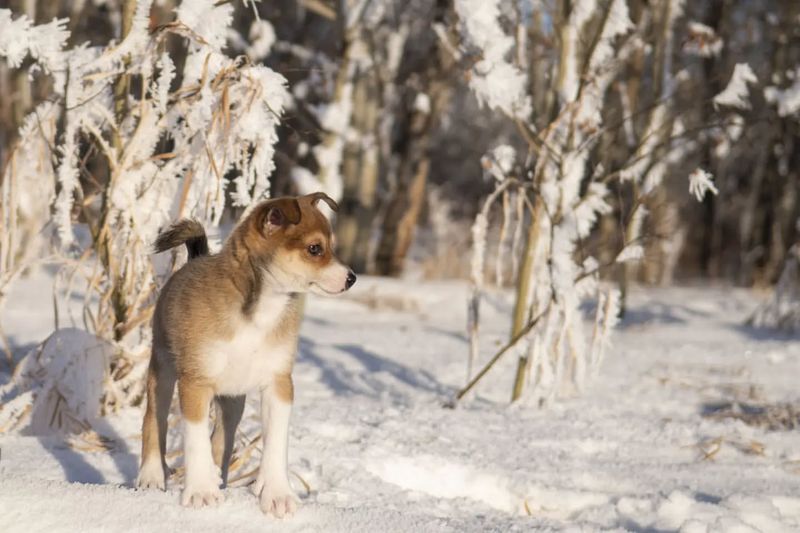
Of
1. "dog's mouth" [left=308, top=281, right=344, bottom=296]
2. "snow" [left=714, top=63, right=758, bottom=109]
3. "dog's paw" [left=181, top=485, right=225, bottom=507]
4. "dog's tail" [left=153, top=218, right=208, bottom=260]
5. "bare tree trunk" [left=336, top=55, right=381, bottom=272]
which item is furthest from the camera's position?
"bare tree trunk" [left=336, top=55, right=381, bottom=272]

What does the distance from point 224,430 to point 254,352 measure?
79cm

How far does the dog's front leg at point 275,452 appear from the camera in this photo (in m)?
3.79

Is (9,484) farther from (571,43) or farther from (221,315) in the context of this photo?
(571,43)

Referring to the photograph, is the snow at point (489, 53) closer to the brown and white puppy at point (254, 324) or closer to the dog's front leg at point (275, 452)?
the brown and white puppy at point (254, 324)

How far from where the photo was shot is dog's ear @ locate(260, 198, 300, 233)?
156 inches

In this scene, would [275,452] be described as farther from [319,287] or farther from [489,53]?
[489,53]

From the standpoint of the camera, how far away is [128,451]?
Answer: 16.7 feet

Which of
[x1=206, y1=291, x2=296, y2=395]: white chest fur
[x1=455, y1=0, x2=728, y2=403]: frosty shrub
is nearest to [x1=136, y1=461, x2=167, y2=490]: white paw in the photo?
[x1=206, y1=291, x2=296, y2=395]: white chest fur

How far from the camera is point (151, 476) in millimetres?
4273

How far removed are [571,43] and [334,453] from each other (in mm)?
3493

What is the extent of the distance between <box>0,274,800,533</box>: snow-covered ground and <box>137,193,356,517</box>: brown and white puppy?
0.21m

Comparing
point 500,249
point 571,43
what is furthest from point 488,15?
point 500,249

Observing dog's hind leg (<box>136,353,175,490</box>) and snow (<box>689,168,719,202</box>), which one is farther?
snow (<box>689,168,719,202</box>)

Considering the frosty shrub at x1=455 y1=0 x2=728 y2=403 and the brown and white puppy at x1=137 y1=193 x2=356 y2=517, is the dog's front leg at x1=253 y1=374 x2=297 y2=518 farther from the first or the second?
the frosty shrub at x1=455 y1=0 x2=728 y2=403
